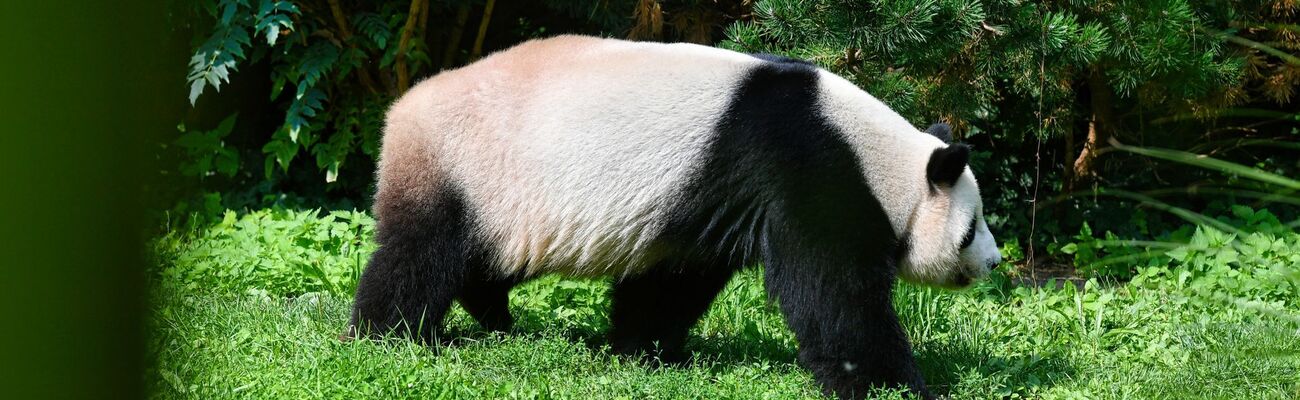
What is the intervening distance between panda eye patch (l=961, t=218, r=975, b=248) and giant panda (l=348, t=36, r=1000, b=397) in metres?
0.01

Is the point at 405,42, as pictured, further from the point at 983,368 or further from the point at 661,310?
the point at 983,368

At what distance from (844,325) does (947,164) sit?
694 millimetres

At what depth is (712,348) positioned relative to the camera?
4977mm

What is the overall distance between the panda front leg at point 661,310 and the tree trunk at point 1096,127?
11.8 ft

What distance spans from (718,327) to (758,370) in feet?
3.45

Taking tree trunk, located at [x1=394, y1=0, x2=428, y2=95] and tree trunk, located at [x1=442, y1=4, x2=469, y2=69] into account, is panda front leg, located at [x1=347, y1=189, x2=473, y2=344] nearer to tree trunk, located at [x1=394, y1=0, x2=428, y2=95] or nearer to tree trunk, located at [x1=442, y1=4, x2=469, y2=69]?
tree trunk, located at [x1=394, y1=0, x2=428, y2=95]

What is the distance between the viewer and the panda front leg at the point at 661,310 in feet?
15.4

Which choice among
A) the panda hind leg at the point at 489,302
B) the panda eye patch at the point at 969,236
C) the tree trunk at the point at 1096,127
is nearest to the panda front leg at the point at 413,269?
the panda hind leg at the point at 489,302

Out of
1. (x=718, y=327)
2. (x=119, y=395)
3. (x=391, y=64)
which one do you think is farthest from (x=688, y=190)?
(x=391, y=64)

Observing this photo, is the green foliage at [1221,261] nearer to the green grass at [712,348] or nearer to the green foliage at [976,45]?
→ the green grass at [712,348]

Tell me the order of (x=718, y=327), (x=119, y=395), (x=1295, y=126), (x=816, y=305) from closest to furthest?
1. (x=119, y=395)
2. (x=816, y=305)
3. (x=718, y=327)
4. (x=1295, y=126)

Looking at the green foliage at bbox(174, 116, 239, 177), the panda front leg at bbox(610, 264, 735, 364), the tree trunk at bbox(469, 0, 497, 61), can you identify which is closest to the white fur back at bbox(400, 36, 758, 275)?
the panda front leg at bbox(610, 264, 735, 364)

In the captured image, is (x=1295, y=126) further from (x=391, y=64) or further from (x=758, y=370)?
(x=391, y=64)

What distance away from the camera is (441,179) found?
14.0 ft
